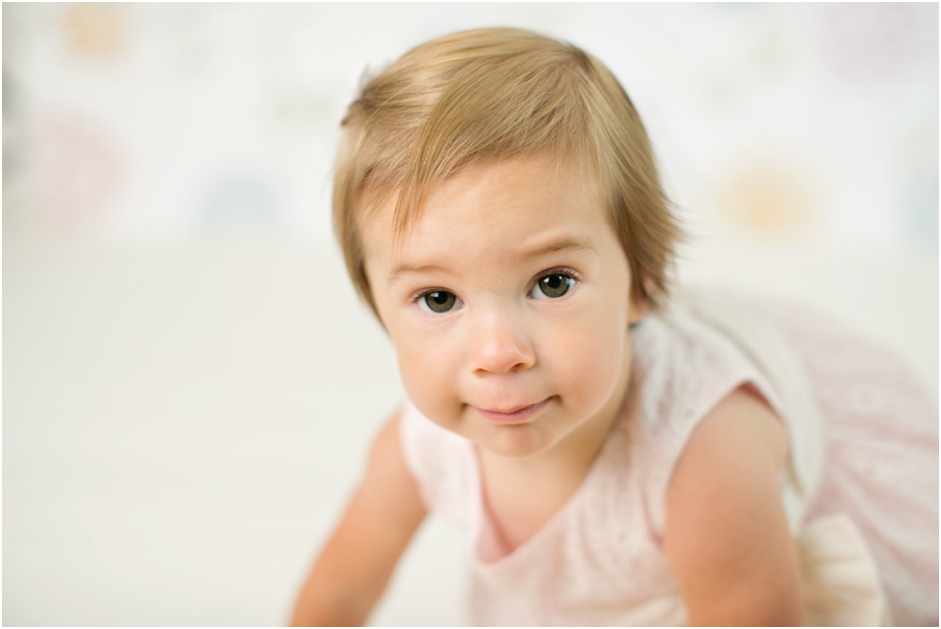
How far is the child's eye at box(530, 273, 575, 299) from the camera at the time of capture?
0.71 meters

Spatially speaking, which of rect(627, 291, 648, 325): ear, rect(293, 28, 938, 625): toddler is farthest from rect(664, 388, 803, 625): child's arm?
rect(627, 291, 648, 325): ear

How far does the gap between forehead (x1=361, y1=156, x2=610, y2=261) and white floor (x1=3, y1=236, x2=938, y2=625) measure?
616mm

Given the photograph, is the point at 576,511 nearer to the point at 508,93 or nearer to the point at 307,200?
the point at 508,93

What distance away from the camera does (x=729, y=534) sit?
82 cm

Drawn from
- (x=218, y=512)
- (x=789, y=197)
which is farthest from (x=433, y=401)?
(x=789, y=197)

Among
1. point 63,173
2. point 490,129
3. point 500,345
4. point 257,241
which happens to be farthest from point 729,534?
point 63,173

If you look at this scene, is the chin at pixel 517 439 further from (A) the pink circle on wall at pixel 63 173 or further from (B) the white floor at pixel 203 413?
(A) the pink circle on wall at pixel 63 173

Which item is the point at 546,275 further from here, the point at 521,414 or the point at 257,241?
the point at 257,241

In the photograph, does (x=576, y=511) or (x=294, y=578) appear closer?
(x=576, y=511)

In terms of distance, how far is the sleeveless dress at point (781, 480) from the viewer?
2.91 feet

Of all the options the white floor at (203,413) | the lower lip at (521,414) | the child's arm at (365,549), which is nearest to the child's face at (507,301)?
the lower lip at (521,414)

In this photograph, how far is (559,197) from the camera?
69cm

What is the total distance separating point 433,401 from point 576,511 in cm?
22

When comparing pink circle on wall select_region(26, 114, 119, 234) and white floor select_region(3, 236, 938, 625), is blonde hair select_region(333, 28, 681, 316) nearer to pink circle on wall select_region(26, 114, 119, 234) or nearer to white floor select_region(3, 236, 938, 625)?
white floor select_region(3, 236, 938, 625)
